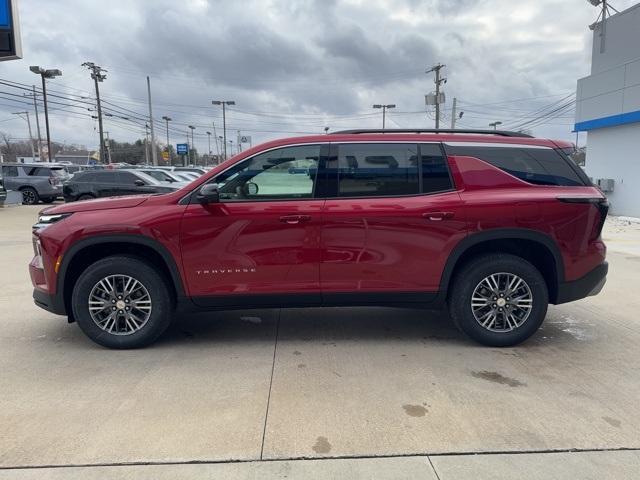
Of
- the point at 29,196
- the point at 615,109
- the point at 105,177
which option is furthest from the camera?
the point at 29,196

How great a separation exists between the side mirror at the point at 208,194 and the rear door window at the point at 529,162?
207cm

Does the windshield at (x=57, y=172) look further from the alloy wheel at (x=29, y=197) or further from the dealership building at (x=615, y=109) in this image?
the dealership building at (x=615, y=109)

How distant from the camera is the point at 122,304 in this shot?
444 centimetres

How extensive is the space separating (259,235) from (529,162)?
8.17 ft

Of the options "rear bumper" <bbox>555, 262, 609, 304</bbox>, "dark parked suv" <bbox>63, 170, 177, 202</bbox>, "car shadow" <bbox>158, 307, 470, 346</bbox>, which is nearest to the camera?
"rear bumper" <bbox>555, 262, 609, 304</bbox>

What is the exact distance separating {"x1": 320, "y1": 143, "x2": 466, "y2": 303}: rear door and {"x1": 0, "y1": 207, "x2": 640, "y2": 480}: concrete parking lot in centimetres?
61

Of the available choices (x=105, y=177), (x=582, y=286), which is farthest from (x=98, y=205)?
(x=105, y=177)

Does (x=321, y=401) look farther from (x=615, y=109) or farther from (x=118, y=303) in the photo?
(x=615, y=109)

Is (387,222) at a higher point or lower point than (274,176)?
lower

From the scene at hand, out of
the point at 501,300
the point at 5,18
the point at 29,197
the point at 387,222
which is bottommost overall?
the point at 501,300

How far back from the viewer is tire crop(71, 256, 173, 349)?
4.38 m

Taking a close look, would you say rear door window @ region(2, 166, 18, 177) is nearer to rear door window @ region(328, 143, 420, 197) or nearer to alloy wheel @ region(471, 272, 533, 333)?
rear door window @ region(328, 143, 420, 197)

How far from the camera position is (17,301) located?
20.3 ft

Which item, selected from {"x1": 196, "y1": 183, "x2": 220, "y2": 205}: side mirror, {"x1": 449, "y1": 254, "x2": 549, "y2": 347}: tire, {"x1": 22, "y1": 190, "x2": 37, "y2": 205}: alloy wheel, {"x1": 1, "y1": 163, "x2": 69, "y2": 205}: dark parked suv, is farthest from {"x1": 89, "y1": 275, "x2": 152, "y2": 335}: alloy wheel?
{"x1": 22, "y1": 190, "x2": 37, "y2": 205}: alloy wheel
